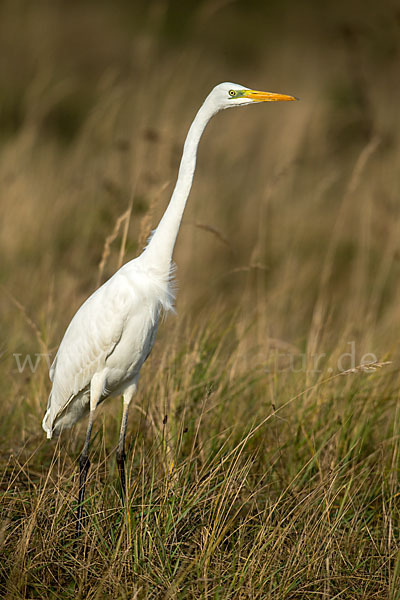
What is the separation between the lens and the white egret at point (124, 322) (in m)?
2.96

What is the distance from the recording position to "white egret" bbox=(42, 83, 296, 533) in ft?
9.70

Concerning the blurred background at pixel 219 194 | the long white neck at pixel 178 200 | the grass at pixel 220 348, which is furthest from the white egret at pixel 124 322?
the blurred background at pixel 219 194

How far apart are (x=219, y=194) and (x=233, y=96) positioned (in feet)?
15.8

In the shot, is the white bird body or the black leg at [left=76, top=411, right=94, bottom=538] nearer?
the black leg at [left=76, top=411, right=94, bottom=538]

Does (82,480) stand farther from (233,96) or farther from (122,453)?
(233,96)

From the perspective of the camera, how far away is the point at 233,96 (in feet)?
9.73

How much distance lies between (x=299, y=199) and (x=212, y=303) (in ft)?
7.48

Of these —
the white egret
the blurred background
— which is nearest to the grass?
the blurred background

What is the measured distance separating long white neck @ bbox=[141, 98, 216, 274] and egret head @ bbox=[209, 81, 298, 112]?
0.03 meters

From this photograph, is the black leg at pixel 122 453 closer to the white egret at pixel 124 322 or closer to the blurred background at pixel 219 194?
the white egret at pixel 124 322

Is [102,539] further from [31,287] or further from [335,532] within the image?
[31,287]

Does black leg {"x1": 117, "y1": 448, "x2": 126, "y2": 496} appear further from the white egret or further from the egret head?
the egret head

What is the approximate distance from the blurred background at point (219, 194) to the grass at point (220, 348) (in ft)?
0.10

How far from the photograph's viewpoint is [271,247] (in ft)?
23.0
